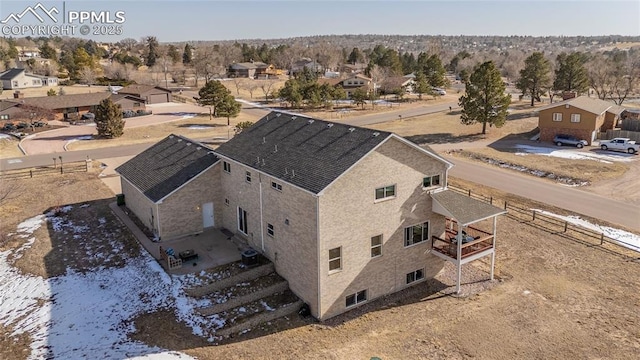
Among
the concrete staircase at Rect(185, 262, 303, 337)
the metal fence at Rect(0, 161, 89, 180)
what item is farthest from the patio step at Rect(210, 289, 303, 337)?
the metal fence at Rect(0, 161, 89, 180)

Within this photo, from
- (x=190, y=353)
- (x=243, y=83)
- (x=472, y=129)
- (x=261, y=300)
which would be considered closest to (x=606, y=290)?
(x=261, y=300)

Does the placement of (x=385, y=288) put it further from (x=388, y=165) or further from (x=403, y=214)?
(x=388, y=165)

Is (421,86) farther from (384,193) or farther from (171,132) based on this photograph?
(384,193)

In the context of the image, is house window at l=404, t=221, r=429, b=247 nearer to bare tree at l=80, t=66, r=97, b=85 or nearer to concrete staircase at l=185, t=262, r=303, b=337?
concrete staircase at l=185, t=262, r=303, b=337

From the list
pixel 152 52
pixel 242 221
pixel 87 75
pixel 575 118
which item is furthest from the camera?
pixel 152 52

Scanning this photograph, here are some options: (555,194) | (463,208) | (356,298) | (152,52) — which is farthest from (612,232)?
(152,52)
